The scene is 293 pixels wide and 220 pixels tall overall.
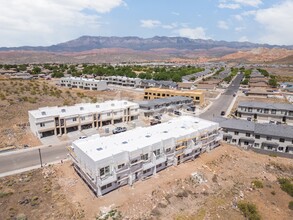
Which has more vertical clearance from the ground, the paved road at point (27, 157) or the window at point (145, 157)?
the window at point (145, 157)

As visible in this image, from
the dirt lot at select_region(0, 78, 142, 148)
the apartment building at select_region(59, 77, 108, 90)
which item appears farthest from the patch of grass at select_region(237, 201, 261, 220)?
the apartment building at select_region(59, 77, 108, 90)

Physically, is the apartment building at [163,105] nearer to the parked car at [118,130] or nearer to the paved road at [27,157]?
the parked car at [118,130]

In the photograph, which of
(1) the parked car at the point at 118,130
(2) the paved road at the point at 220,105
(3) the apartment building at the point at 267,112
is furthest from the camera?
(2) the paved road at the point at 220,105

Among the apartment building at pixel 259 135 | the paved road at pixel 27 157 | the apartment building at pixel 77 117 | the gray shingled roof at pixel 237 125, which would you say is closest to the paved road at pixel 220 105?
the gray shingled roof at pixel 237 125

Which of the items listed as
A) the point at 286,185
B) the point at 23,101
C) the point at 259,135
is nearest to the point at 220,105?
the point at 259,135

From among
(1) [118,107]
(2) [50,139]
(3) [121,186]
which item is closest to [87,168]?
(3) [121,186]

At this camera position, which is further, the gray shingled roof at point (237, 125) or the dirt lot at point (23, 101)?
the dirt lot at point (23, 101)

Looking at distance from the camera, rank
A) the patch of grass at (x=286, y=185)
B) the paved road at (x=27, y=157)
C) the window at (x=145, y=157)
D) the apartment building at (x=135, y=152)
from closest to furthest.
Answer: the apartment building at (x=135, y=152) → the window at (x=145, y=157) → the patch of grass at (x=286, y=185) → the paved road at (x=27, y=157)

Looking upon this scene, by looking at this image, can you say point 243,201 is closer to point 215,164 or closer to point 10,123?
point 215,164
